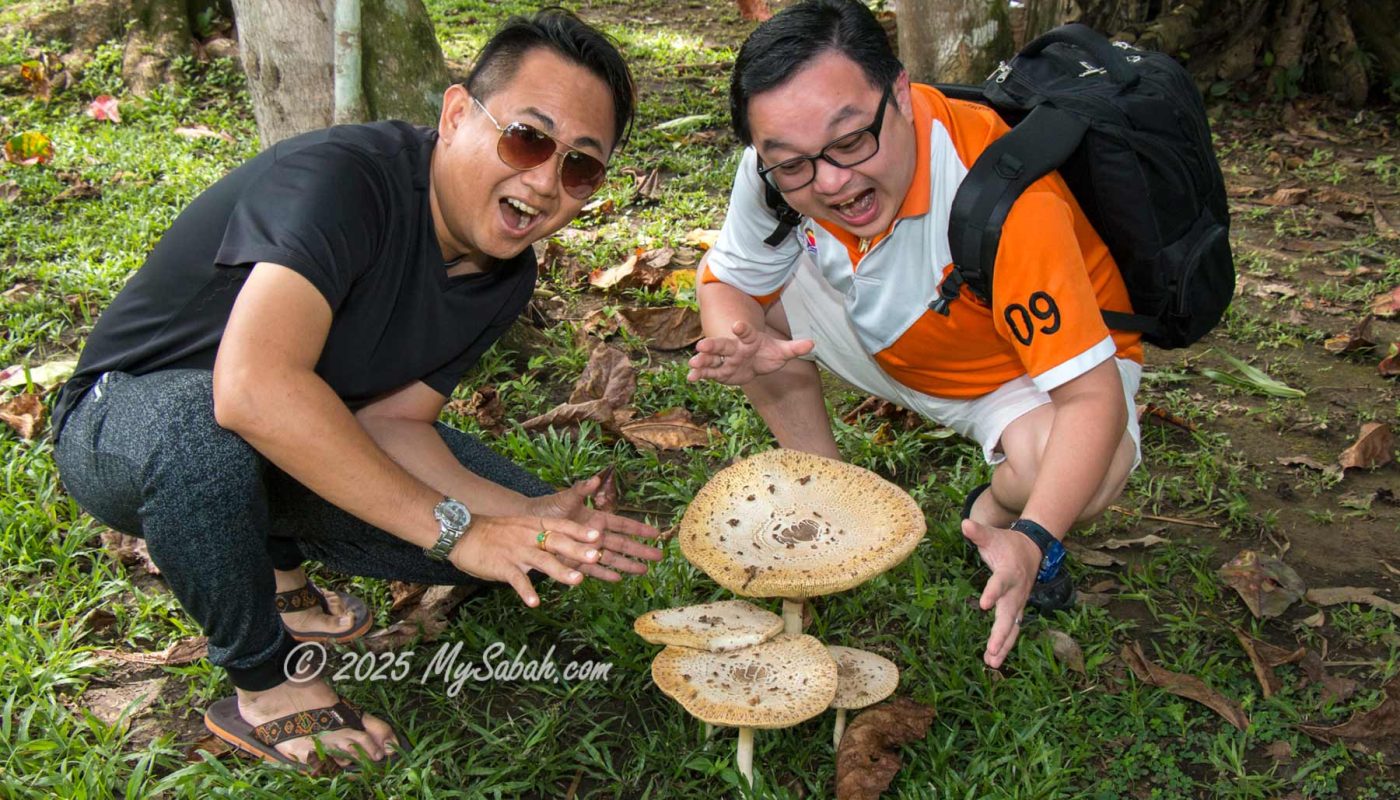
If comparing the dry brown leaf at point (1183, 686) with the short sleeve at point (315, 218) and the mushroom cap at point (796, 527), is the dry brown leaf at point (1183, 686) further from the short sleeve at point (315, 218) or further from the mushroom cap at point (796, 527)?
the short sleeve at point (315, 218)

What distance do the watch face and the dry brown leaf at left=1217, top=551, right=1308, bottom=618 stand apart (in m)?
2.23

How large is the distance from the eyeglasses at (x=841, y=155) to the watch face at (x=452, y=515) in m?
1.15

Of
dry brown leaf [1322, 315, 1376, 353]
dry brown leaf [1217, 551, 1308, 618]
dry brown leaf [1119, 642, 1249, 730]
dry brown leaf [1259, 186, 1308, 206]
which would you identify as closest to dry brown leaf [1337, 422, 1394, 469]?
dry brown leaf [1217, 551, 1308, 618]

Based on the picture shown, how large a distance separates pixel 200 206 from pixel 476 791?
1.57 meters

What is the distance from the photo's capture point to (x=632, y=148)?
7078mm

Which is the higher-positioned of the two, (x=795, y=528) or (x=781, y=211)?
(x=781, y=211)

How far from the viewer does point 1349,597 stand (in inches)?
126

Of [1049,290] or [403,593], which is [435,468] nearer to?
[403,593]

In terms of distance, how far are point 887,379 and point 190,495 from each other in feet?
6.81

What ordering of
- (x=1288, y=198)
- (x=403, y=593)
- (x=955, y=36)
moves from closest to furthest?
(x=403, y=593) < (x=955, y=36) < (x=1288, y=198)

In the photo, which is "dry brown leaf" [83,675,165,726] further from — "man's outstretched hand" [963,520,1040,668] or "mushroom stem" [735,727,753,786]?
"man's outstretched hand" [963,520,1040,668]

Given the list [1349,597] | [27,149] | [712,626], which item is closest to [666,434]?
[712,626]

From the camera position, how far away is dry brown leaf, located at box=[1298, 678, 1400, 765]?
270 cm

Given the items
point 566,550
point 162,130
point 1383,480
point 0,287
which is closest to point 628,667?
point 566,550
